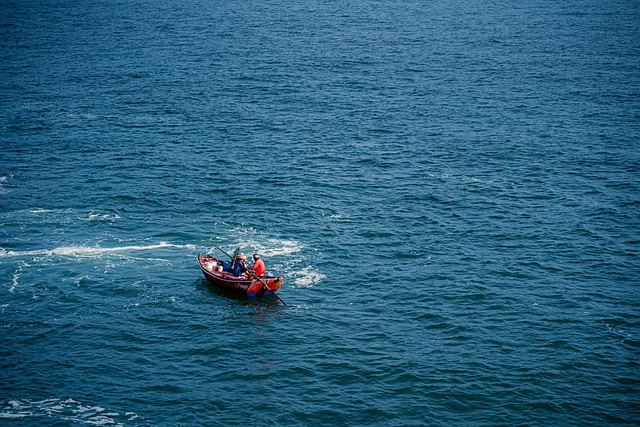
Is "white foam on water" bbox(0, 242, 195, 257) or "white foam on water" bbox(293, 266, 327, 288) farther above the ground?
"white foam on water" bbox(0, 242, 195, 257)

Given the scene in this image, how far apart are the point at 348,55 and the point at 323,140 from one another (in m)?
56.7

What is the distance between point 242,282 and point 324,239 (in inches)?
576

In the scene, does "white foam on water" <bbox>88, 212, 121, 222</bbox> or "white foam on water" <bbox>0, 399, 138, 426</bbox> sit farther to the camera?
"white foam on water" <bbox>88, 212, 121, 222</bbox>

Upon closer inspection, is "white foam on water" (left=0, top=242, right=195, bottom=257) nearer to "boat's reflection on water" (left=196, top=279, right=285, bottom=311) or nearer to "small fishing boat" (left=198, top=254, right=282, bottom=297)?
"small fishing boat" (left=198, top=254, right=282, bottom=297)

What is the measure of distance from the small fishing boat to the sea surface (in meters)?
1.21

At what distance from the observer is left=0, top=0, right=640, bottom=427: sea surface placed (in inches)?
2048

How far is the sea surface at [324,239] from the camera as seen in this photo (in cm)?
5203

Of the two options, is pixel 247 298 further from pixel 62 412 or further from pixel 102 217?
pixel 102 217

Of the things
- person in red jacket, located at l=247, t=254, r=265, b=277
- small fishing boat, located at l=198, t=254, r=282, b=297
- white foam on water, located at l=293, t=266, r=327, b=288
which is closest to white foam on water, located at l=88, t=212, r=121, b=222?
small fishing boat, located at l=198, t=254, r=282, b=297

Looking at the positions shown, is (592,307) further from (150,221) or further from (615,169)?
(150,221)

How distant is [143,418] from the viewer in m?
48.7

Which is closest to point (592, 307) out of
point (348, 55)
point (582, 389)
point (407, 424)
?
point (582, 389)

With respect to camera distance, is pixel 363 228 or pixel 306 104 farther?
pixel 306 104

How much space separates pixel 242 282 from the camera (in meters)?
63.2
